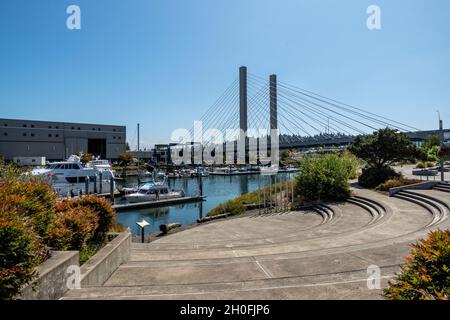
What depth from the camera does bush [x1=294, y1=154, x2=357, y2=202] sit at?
66.1ft

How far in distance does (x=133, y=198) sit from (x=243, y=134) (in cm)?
3550

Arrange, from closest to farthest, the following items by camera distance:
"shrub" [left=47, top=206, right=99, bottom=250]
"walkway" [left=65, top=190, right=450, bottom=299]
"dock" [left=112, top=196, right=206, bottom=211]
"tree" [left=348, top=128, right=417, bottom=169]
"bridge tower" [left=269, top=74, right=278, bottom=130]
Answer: "walkway" [left=65, top=190, right=450, bottom=299] < "shrub" [left=47, top=206, right=99, bottom=250] < "tree" [left=348, top=128, right=417, bottom=169] < "dock" [left=112, top=196, right=206, bottom=211] < "bridge tower" [left=269, top=74, right=278, bottom=130]

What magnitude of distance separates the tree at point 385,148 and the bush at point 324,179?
165 inches

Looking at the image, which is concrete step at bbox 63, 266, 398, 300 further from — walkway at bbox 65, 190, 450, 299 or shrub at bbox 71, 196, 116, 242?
shrub at bbox 71, 196, 116, 242

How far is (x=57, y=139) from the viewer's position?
90688 mm

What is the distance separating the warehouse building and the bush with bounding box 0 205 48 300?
311 feet

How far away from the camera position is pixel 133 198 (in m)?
33.2

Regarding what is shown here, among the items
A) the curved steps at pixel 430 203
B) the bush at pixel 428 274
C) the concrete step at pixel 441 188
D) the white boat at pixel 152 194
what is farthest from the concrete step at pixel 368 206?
the white boat at pixel 152 194

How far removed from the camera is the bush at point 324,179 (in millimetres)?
20141

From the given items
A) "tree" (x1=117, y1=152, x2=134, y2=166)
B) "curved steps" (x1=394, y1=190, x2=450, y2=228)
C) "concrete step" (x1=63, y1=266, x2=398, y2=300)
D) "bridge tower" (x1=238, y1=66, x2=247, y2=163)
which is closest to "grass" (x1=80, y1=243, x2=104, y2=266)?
"concrete step" (x1=63, y1=266, x2=398, y2=300)

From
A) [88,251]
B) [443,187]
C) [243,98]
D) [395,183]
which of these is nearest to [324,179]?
[395,183]

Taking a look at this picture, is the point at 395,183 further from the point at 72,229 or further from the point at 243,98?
the point at 243,98

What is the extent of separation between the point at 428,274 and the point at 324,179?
17.5 metres
